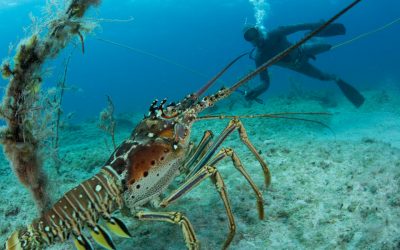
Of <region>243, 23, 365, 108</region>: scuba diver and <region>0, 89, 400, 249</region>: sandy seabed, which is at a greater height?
<region>243, 23, 365, 108</region>: scuba diver

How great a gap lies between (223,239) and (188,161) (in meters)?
0.99

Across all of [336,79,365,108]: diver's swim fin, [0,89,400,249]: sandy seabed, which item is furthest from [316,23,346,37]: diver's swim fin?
[0,89,400,249]: sandy seabed

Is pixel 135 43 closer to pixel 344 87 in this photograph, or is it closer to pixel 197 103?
pixel 344 87

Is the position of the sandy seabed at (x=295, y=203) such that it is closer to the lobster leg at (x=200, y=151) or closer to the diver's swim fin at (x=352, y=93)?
the lobster leg at (x=200, y=151)

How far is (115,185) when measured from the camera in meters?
3.48

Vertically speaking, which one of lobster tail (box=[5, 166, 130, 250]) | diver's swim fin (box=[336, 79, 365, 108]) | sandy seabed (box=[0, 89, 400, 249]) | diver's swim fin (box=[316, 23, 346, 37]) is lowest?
sandy seabed (box=[0, 89, 400, 249])

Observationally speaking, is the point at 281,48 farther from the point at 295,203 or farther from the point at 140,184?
the point at 140,184

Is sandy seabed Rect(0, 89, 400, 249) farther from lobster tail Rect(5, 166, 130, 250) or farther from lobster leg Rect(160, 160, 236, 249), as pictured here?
lobster tail Rect(5, 166, 130, 250)

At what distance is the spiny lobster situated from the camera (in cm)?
334

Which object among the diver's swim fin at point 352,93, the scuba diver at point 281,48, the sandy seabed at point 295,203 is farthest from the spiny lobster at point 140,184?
the diver's swim fin at point 352,93

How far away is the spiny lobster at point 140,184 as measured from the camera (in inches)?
132

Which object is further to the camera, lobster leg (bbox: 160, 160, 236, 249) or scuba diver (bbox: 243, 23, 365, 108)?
scuba diver (bbox: 243, 23, 365, 108)

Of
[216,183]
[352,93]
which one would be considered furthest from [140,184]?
[352,93]

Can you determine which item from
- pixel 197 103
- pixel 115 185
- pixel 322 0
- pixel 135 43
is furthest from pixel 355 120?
pixel 135 43
